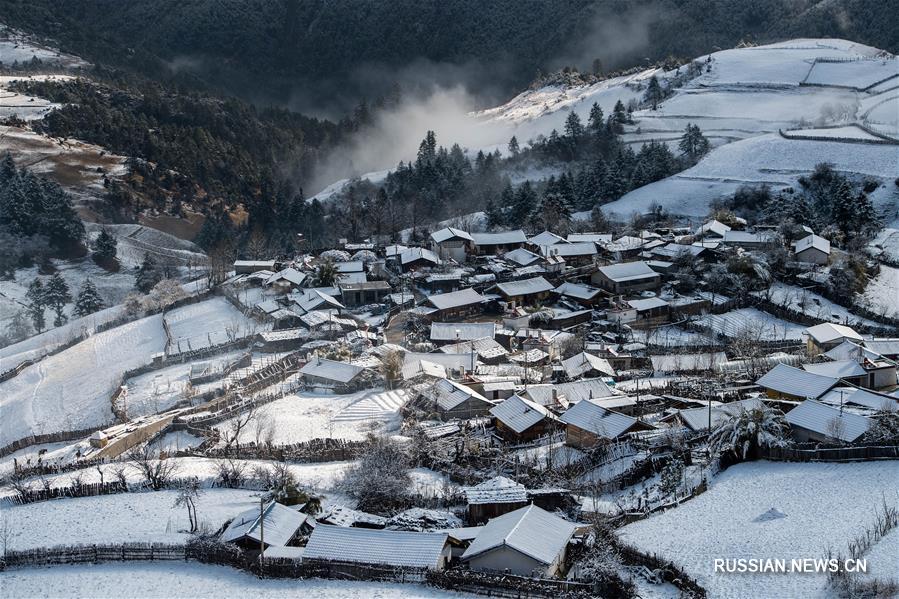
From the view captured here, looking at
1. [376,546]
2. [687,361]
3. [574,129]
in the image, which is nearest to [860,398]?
[687,361]

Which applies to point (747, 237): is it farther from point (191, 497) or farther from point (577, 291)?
point (191, 497)

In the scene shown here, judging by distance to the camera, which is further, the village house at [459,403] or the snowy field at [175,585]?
the village house at [459,403]

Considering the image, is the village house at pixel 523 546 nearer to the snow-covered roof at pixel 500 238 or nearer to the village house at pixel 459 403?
the village house at pixel 459 403

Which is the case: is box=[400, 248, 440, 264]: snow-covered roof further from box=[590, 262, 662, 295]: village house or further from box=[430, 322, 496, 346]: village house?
box=[430, 322, 496, 346]: village house

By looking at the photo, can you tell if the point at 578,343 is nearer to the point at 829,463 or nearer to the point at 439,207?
the point at 829,463

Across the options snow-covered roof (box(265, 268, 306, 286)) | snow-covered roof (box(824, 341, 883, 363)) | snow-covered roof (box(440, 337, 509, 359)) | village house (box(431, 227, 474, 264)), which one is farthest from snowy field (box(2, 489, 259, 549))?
village house (box(431, 227, 474, 264))

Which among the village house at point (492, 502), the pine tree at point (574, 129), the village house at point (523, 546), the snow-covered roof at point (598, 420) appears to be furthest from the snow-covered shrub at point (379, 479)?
the pine tree at point (574, 129)
